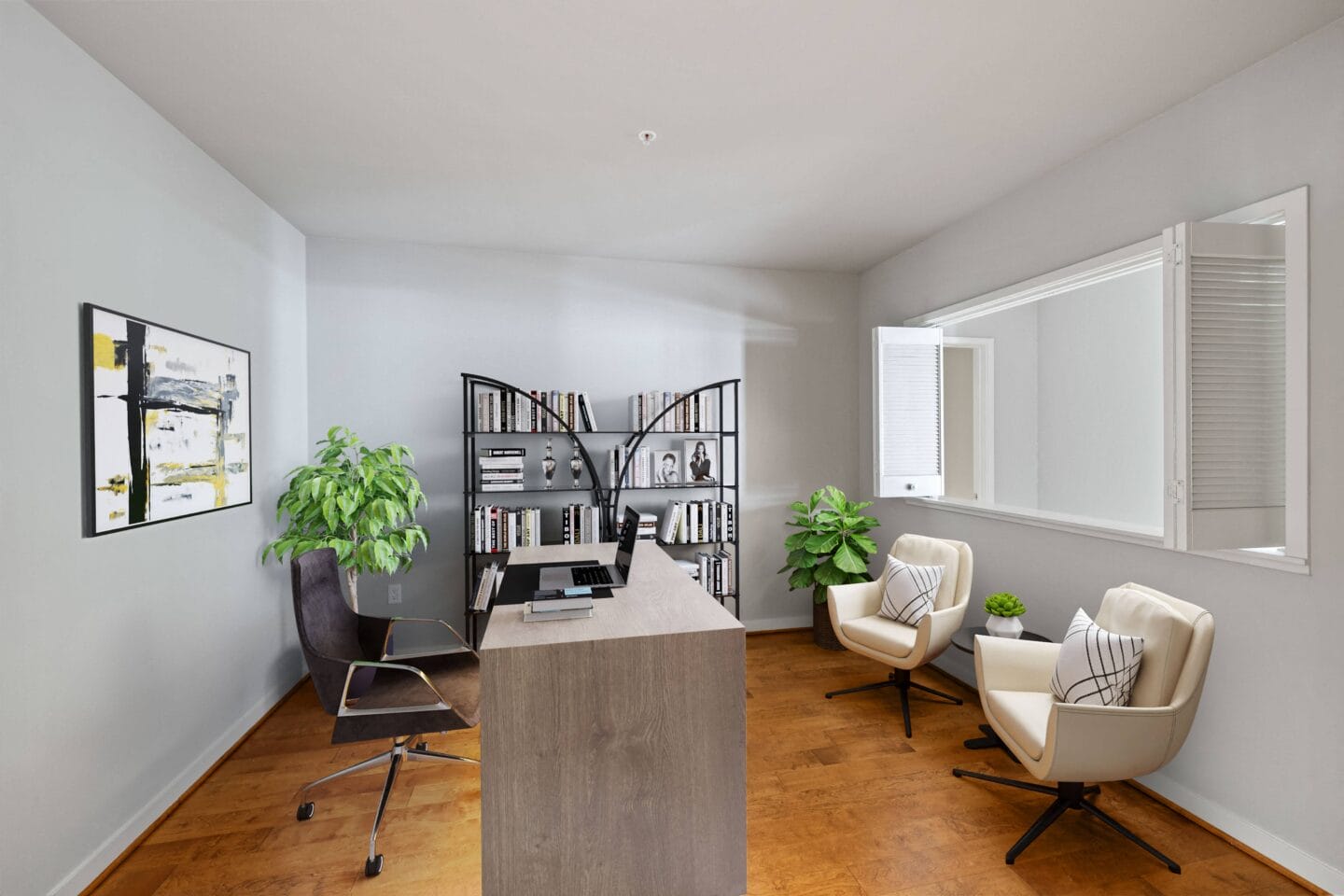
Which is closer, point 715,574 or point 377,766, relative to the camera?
point 377,766

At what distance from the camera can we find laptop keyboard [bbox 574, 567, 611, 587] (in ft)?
7.13

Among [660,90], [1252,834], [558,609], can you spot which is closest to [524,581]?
[558,609]

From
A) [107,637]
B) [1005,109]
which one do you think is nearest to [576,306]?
[1005,109]

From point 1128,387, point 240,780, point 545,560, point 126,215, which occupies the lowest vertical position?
point 240,780

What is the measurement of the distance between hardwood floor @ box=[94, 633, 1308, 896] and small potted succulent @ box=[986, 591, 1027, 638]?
563 mm

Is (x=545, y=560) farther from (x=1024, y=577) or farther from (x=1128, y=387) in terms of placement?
(x=1128, y=387)

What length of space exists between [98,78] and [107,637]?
190 cm

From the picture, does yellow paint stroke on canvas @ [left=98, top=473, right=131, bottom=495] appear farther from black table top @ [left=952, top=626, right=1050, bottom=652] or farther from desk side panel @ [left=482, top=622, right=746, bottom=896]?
black table top @ [left=952, top=626, right=1050, bottom=652]

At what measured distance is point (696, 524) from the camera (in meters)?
4.05

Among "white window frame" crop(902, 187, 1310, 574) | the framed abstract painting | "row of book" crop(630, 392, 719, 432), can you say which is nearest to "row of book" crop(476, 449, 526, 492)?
"row of book" crop(630, 392, 719, 432)

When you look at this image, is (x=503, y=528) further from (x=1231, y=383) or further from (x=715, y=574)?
(x=1231, y=383)

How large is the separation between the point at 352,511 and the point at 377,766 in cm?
127

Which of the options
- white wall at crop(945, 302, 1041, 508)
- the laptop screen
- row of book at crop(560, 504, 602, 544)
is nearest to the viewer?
the laptop screen

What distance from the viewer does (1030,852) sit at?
81.4 inches
